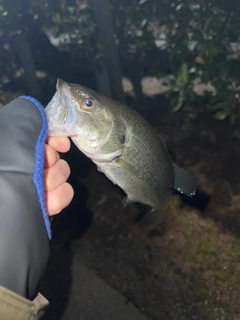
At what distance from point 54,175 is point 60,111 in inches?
10.3

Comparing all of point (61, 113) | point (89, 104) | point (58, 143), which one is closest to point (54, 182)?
point (58, 143)

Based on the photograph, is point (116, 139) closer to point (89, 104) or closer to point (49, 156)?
point (89, 104)

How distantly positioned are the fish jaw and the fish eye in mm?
65

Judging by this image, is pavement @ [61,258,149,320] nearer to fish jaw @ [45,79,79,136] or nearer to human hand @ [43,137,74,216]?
human hand @ [43,137,74,216]

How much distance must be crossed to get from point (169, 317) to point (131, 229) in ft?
2.64

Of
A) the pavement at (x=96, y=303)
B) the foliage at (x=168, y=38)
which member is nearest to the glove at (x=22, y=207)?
the pavement at (x=96, y=303)

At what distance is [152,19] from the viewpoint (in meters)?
3.54

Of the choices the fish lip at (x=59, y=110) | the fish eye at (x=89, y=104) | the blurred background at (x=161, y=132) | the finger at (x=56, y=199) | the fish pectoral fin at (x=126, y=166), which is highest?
the fish lip at (x=59, y=110)

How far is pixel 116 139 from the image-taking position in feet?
5.34

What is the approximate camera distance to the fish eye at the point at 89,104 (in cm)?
156

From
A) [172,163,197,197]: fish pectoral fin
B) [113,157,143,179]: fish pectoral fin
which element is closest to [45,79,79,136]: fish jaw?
[113,157,143,179]: fish pectoral fin

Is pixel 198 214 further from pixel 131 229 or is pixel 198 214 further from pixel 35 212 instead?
pixel 35 212

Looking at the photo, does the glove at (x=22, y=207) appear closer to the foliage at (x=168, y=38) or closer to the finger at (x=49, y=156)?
the finger at (x=49, y=156)

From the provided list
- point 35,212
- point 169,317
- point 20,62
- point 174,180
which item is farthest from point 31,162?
point 20,62
